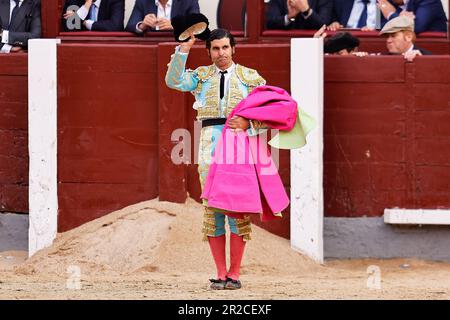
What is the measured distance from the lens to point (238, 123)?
8078 millimetres

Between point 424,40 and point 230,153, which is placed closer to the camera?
point 230,153

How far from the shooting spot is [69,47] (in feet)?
33.8

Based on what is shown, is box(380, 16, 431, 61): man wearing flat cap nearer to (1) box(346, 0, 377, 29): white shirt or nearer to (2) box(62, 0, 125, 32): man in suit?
(1) box(346, 0, 377, 29): white shirt

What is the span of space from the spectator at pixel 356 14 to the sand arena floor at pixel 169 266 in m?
1.80

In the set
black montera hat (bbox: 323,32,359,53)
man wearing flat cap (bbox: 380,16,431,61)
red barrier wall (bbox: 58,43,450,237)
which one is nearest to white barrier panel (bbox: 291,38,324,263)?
red barrier wall (bbox: 58,43,450,237)

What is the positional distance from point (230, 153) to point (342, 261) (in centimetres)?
229

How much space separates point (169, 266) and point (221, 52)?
1817 millimetres

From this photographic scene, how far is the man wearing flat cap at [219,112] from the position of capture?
26.8 ft

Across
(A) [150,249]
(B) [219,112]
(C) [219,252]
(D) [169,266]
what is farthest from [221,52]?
(A) [150,249]

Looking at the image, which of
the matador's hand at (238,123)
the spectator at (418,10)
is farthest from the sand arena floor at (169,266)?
the spectator at (418,10)

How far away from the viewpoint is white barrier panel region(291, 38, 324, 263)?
9945 millimetres

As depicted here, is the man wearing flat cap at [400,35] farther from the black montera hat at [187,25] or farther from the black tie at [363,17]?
the black montera hat at [187,25]
